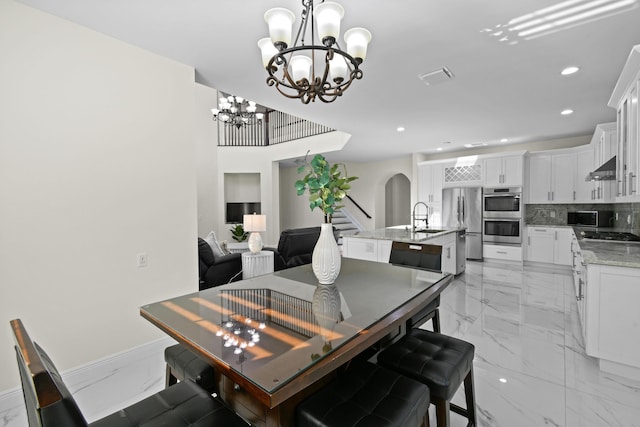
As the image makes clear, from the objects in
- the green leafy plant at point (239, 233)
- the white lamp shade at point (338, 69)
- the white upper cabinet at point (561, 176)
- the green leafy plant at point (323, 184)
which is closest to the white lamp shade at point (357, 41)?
the white lamp shade at point (338, 69)

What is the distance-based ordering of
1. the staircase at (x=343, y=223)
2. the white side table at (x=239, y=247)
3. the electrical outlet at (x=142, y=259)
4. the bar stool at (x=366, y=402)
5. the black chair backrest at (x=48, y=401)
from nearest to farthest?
the black chair backrest at (x=48, y=401), the bar stool at (x=366, y=402), the electrical outlet at (x=142, y=259), the white side table at (x=239, y=247), the staircase at (x=343, y=223)

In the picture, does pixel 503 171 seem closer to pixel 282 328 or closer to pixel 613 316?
pixel 613 316

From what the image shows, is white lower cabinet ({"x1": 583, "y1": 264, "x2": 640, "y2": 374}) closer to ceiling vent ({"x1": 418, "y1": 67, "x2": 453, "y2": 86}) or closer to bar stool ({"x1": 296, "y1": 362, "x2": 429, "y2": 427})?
bar stool ({"x1": 296, "y1": 362, "x2": 429, "y2": 427})

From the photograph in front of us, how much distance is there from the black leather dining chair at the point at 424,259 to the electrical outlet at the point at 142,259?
2091 millimetres

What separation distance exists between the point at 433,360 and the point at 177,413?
1090 millimetres

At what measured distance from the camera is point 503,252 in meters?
5.98

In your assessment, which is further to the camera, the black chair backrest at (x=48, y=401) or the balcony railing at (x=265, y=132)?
the balcony railing at (x=265, y=132)

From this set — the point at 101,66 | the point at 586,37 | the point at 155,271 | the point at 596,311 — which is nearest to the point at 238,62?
the point at 101,66

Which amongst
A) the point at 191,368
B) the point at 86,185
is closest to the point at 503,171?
the point at 191,368

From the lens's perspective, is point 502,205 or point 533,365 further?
point 502,205

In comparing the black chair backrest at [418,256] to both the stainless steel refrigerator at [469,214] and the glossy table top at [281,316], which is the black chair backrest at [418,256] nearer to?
the glossy table top at [281,316]

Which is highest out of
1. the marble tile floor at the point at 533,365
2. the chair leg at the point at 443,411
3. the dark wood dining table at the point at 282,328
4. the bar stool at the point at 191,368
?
the dark wood dining table at the point at 282,328

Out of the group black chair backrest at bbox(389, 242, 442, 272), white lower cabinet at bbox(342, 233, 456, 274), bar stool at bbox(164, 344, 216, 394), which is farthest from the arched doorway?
bar stool at bbox(164, 344, 216, 394)

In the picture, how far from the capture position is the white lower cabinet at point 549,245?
5559mm
